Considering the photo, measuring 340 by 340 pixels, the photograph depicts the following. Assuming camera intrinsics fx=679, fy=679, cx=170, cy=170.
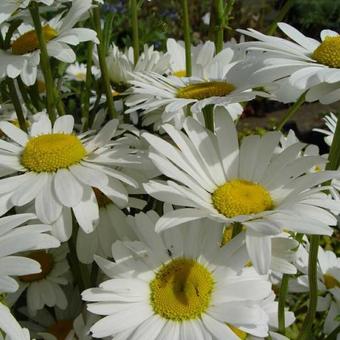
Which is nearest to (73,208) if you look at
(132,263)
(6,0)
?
(132,263)

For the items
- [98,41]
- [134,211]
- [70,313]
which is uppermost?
[98,41]

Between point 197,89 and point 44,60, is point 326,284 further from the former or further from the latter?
point 44,60

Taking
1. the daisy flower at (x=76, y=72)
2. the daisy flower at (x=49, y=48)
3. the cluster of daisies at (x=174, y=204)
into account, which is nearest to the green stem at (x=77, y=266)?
the cluster of daisies at (x=174, y=204)

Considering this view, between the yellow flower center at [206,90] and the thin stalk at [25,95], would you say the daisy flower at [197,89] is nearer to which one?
the yellow flower center at [206,90]

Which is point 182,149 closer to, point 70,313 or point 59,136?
point 59,136

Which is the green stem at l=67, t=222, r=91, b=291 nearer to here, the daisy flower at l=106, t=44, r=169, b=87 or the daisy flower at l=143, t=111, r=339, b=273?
the daisy flower at l=143, t=111, r=339, b=273

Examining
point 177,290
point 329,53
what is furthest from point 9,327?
point 329,53

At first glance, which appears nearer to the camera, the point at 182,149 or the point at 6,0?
the point at 182,149

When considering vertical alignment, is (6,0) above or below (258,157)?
above
